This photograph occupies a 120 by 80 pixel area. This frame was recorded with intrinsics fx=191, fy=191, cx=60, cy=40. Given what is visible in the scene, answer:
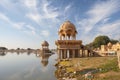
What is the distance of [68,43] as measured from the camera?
5412 centimetres

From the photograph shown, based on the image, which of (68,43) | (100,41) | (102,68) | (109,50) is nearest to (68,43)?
(68,43)

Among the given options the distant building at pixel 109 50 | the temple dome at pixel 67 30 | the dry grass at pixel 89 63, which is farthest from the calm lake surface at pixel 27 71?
the distant building at pixel 109 50

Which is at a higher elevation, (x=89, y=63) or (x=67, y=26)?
(x=67, y=26)

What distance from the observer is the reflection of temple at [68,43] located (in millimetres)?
53875

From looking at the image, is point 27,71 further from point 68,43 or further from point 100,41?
point 100,41

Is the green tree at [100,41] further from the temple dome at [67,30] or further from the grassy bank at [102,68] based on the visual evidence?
the grassy bank at [102,68]

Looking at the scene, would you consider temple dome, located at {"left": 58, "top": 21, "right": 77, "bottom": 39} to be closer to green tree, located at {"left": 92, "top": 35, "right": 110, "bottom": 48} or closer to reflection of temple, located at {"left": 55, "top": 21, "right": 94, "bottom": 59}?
reflection of temple, located at {"left": 55, "top": 21, "right": 94, "bottom": 59}

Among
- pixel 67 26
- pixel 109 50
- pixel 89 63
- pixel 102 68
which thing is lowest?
pixel 102 68

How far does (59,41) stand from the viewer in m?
53.3

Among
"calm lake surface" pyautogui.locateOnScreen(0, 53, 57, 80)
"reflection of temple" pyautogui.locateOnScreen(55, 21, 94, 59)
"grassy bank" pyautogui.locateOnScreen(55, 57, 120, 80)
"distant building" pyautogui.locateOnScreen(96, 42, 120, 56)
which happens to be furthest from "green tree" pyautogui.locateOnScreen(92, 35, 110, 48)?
"grassy bank" pyautogui.locateOnScreen(55, 57, 120, 80)

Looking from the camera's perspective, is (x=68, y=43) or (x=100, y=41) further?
(x=100, y=41)

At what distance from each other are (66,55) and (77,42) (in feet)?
16.2

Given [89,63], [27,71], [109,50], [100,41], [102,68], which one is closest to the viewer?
[102,68]

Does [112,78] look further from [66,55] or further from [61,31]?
[61,31]
